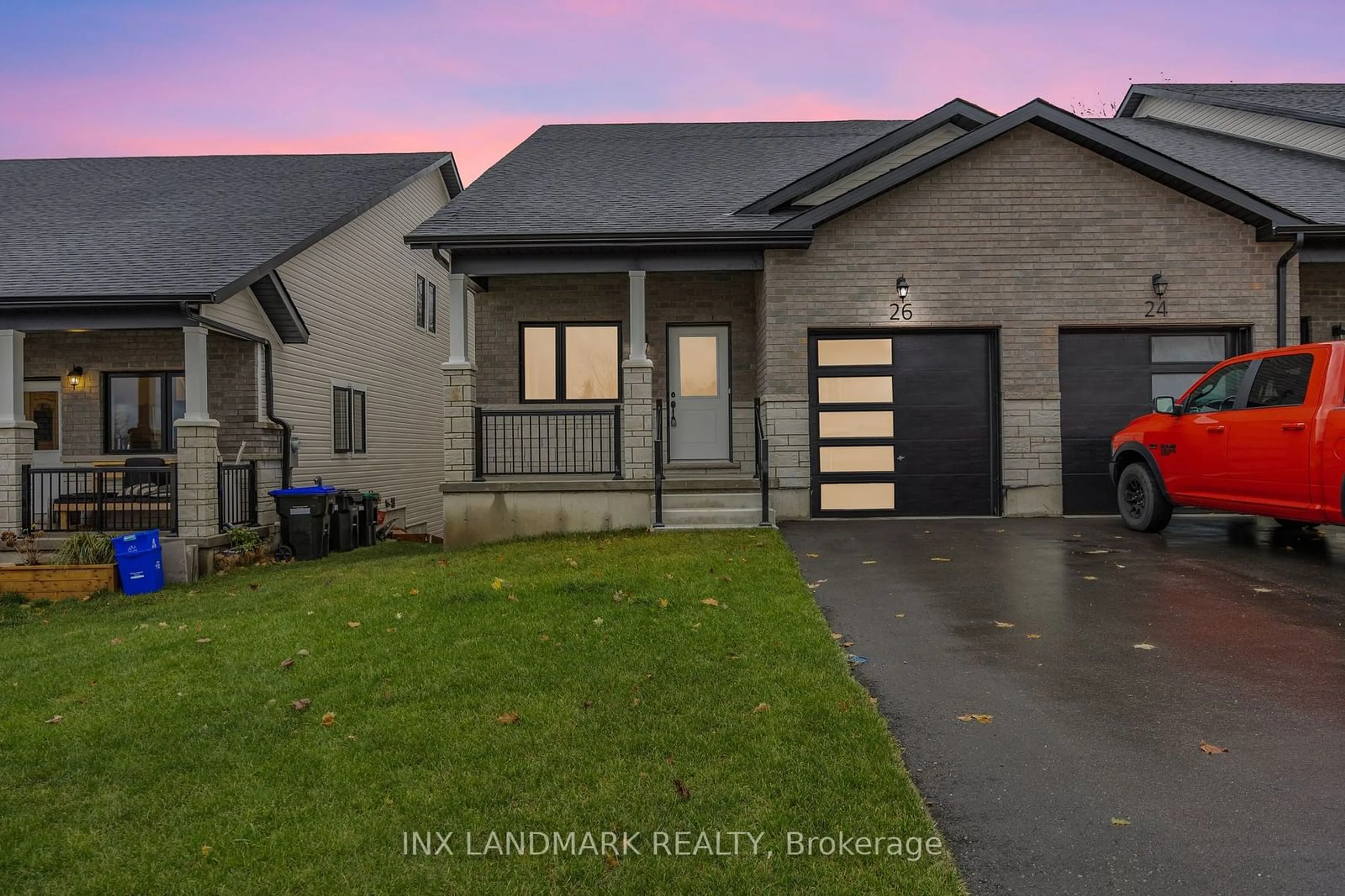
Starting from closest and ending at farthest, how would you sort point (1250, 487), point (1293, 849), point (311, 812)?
point (1293, 849), point (311, 812), point (1250, 487)

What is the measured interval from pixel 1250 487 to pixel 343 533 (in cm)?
1241

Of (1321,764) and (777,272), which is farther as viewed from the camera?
(777,272)

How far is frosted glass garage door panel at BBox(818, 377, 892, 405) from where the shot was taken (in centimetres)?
1155

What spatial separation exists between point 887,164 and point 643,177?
403cm

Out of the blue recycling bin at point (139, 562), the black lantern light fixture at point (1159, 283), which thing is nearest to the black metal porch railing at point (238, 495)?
the blue recycling bin at point (139, 562)

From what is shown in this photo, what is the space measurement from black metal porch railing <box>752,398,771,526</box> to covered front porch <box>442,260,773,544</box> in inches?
2.5

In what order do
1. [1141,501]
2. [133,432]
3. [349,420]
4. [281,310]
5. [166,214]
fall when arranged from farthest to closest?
[349,420]
[166,214]
[133,432]
[281,310]
[1141,501]

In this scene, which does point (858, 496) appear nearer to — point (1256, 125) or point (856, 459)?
point (856, 459)

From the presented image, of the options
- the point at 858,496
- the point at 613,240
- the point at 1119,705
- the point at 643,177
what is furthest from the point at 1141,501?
the point at 643,177

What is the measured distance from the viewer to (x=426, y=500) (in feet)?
66.4

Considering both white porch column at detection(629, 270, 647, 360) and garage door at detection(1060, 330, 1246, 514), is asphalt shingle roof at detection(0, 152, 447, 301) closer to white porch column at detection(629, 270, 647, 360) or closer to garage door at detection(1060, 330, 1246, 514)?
white porch column at detection(629, 270, 647, 360)

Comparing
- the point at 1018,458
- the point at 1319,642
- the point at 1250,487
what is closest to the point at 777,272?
the point at 1018,458

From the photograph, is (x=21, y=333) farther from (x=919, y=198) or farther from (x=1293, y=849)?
(x=1293, y=849)

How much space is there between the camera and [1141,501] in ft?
30.7
